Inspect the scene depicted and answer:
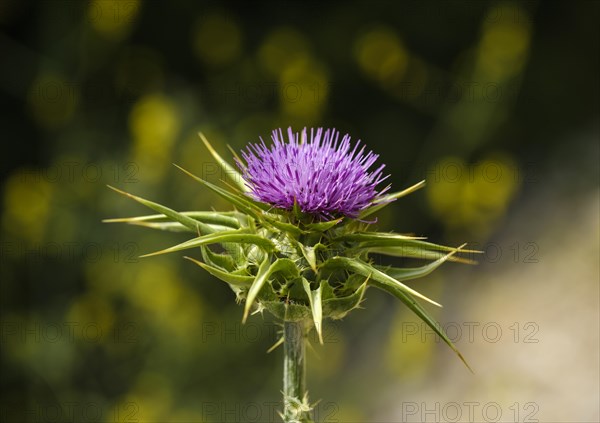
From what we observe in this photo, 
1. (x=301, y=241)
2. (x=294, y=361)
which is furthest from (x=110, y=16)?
(x=294, y=361)

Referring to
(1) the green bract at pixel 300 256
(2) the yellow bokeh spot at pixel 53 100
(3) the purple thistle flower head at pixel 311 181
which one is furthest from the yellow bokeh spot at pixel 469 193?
(3) the purple thistle flower head at pixel 311 181

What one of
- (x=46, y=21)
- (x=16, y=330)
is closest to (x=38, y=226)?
(x=16, y=330)

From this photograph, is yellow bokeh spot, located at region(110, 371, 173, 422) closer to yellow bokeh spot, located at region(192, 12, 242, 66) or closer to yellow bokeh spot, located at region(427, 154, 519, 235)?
yellow bokeh spot, located at region(427, 154, 519, 235)

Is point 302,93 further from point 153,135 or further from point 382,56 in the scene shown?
point 153,135

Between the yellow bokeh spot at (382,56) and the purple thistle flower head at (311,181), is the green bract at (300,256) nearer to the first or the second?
the purple thistle flower head at (311,181)

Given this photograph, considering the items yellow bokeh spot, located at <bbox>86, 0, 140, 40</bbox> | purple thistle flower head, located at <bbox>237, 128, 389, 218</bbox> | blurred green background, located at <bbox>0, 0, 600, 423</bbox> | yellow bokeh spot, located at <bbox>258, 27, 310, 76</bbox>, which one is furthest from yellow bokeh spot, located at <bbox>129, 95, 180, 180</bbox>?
purple thistle flower head, located at <bbox>237, 128, 389, 218</bbox>

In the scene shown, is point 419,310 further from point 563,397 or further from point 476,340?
point 476,340
